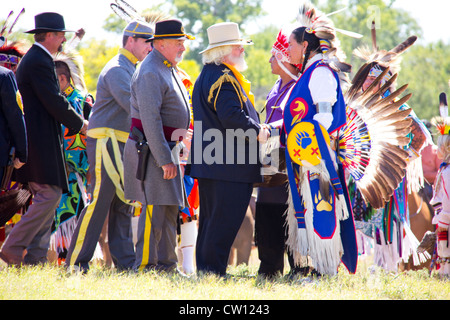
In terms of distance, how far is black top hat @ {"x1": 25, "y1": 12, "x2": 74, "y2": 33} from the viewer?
4.73 m

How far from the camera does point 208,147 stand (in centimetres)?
422

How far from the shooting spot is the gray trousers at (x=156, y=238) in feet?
14.1

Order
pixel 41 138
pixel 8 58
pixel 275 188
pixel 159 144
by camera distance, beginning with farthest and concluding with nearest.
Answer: pixel 8 58
pixel 41 138
pixel 275 188
pixel 159 144

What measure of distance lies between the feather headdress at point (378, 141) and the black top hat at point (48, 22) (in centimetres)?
229

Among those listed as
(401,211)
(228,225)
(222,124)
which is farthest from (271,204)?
(401,211)

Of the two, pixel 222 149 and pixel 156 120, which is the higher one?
pixel 156 120

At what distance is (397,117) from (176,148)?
163 cm

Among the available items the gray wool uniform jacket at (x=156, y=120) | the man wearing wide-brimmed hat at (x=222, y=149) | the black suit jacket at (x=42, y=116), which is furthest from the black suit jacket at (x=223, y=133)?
the black suit jacket at (x=42, y=116)

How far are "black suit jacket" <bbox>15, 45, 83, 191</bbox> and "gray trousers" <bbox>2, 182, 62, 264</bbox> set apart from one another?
83mm

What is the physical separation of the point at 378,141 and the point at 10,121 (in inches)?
104

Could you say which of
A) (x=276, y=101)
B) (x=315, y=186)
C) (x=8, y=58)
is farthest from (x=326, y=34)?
(x=8, y=58)

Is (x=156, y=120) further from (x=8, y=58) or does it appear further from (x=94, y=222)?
(x=8, y=58)

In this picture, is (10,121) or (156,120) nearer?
(156,120)
